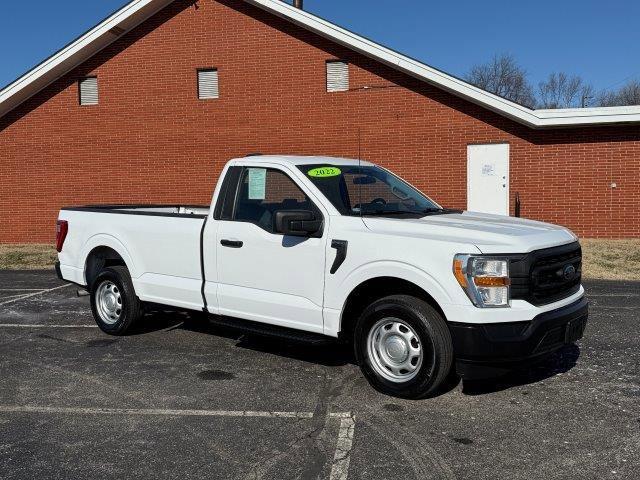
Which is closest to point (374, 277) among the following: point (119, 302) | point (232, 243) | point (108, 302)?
point (232, 243)

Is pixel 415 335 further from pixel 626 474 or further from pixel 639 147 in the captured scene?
pixel 639 147

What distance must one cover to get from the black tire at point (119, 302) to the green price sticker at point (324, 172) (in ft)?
8.31

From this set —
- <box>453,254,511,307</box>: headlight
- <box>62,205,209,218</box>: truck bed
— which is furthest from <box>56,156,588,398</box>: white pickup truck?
<box>62,205,209,218</box>: truck bed

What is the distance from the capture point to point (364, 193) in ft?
19.3

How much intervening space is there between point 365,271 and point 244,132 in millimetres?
12317

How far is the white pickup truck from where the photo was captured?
4.65 metres

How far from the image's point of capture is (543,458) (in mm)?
4004

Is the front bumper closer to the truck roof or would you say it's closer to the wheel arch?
the truck roof

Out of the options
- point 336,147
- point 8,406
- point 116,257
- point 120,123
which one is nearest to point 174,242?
point 116,257

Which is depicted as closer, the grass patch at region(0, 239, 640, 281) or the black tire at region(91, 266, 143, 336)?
the black tire at region(91, 266, 143, 336)

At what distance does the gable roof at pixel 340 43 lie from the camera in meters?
14.8

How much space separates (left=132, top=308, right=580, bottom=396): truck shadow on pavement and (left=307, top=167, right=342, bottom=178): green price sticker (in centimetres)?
146

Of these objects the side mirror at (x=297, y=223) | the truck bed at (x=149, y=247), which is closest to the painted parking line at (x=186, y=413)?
the side mirror at (x=297, y=223)

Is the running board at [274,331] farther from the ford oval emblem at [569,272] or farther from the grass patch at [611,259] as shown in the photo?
the grass patch at [611,259]
